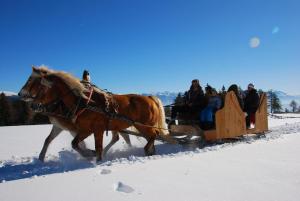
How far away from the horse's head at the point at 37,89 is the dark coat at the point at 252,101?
6.05m

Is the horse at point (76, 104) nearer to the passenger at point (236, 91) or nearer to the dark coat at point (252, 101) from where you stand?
the passenger at point (236, 91)

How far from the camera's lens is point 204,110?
29.1ft

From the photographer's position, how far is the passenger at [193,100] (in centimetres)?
938

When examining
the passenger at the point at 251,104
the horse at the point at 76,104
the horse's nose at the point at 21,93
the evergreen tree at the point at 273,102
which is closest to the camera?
the horse's nose at the point at 21,93

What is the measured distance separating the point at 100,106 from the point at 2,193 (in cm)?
353

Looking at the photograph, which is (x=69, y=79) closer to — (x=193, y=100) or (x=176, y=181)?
(x=176, y=181)

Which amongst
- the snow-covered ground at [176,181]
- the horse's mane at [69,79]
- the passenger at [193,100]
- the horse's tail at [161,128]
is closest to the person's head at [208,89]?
the passenger at [193,100]

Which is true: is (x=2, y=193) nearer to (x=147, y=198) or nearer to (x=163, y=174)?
(x=147, y=198)

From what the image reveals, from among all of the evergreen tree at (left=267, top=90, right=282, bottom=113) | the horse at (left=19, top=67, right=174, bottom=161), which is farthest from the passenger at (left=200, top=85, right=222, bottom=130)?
the evergreen tree at (left=267, top=90, right=282, bottom=113)

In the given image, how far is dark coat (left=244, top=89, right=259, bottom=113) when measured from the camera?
10.1 metres

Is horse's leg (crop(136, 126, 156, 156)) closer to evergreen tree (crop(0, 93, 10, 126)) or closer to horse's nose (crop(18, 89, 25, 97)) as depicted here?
horse's nose (crop(18, 89, 25, 97))

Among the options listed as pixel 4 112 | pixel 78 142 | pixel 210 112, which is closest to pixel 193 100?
pixel 210 112

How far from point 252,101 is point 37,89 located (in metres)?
6.33

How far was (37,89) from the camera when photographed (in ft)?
22.1
